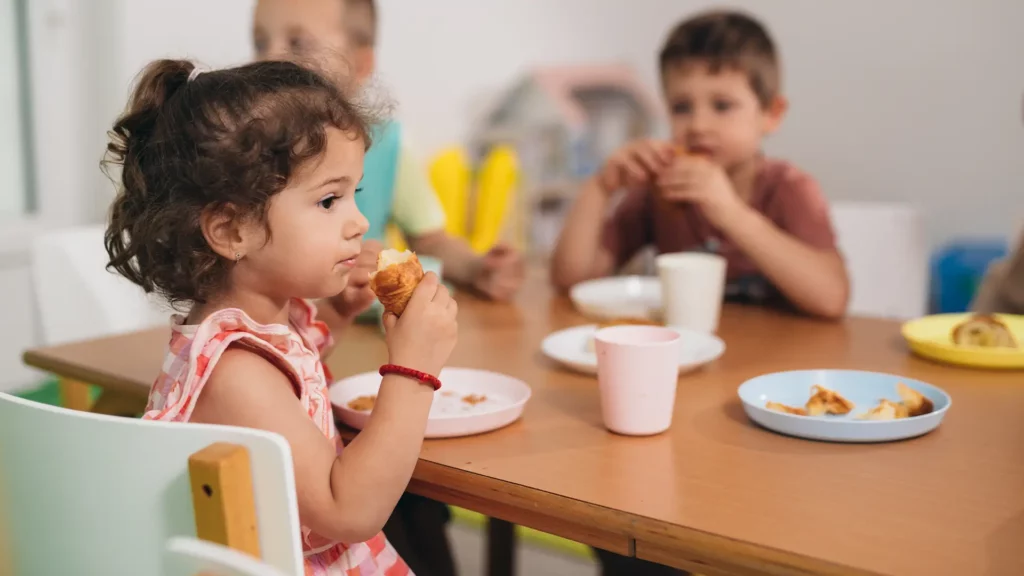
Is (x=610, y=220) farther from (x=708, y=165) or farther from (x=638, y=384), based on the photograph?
(x=638, y=384)

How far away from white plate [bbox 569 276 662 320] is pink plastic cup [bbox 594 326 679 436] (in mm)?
502

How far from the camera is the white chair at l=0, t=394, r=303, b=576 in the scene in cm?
67

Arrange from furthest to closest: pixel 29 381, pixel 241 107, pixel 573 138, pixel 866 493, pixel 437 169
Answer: pixel 573 138 → pixel 437 169 → pixel 29 381 → pixel 241 107 → pixel 866 493

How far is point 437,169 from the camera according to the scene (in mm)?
2768

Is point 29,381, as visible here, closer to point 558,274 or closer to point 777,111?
point 558,274

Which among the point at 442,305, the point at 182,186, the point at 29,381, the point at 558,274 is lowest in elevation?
the point at 29,381

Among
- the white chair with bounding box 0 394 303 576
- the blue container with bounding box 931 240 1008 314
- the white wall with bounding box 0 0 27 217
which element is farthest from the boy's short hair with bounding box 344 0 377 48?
the blue container with bounding box 931 240 1008 314

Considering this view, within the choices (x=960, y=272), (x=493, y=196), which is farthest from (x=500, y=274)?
(x=960, y=272)

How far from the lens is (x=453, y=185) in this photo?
110 inches

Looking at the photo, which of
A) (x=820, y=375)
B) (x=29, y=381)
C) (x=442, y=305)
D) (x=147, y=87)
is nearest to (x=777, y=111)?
(x=820, y=375)

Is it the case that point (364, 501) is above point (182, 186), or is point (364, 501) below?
below

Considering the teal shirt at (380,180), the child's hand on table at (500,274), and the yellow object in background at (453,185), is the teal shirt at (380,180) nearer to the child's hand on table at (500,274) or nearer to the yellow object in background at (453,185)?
the child's hand on table at (500,274)

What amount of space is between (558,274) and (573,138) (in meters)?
1.31

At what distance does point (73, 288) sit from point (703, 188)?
1.01m
